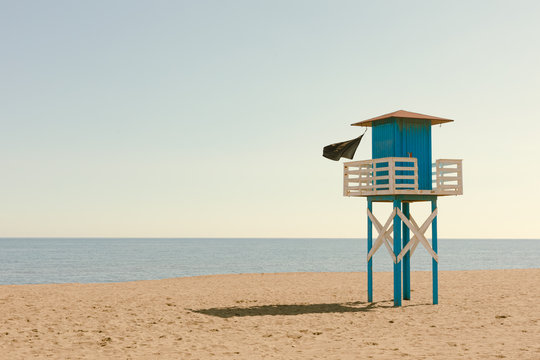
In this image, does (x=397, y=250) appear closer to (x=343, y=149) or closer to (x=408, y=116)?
(x=343, y=149)

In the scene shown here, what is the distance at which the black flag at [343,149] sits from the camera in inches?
908

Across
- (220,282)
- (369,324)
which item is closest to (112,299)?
(220,282)

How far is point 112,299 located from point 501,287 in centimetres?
1884

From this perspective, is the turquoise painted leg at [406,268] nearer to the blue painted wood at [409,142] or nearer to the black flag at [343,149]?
the blue painted wood at [409,142]

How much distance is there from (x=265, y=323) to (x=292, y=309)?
320cm

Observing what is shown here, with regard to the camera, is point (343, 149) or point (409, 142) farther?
point (343, 149)

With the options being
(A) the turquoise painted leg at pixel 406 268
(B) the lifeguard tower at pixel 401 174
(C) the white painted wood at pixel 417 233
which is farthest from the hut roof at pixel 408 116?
(A) the turquoise painted leg at pixel 406 268

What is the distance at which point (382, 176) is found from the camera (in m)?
21.0

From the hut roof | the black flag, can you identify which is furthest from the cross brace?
the hut roof

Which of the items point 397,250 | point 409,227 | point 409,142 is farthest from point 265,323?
point 409,142

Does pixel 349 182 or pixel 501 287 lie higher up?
pixel 349 182

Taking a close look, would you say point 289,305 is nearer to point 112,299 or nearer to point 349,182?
point 349,182

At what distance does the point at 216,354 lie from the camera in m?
13.1

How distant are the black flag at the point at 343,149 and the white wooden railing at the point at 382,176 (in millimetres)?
875
